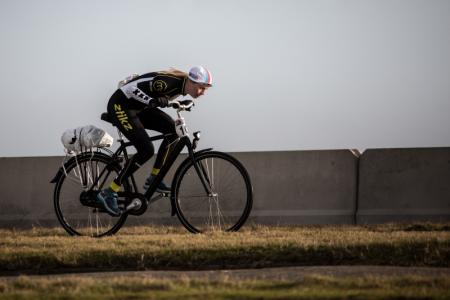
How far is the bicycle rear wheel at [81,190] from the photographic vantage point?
11125mm

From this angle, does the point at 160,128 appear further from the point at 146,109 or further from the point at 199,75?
the point at 199,75

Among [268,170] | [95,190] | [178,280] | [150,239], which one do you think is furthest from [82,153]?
[178,280]

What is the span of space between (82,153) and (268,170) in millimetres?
2839

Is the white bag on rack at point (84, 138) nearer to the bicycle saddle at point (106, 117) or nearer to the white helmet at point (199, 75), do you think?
the bicycle saddle at point (106, 117)

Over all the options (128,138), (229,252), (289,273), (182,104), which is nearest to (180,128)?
(182,104)

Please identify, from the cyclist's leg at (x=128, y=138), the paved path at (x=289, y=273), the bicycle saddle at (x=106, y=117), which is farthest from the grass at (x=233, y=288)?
the bicycle saddle at (x=106, y=117)

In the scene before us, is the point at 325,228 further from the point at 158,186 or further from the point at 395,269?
the point at 395,269

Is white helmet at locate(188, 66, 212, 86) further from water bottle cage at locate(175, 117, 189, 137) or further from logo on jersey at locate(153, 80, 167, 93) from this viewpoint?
water bottle cage at locate(175, 117, 189, 137)

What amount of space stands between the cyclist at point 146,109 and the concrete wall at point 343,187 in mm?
2280

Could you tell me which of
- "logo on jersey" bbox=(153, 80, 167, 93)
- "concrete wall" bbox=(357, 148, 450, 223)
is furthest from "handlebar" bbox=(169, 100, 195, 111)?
"concrete wall" bbox=(357, 148, 450, 223)

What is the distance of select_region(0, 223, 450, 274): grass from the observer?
8781 mm

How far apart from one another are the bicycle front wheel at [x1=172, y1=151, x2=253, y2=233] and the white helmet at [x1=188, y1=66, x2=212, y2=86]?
77 cm

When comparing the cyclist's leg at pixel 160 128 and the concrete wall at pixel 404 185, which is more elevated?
the cyclist's leg at pixel 160 128

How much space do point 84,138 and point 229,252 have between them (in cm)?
285
